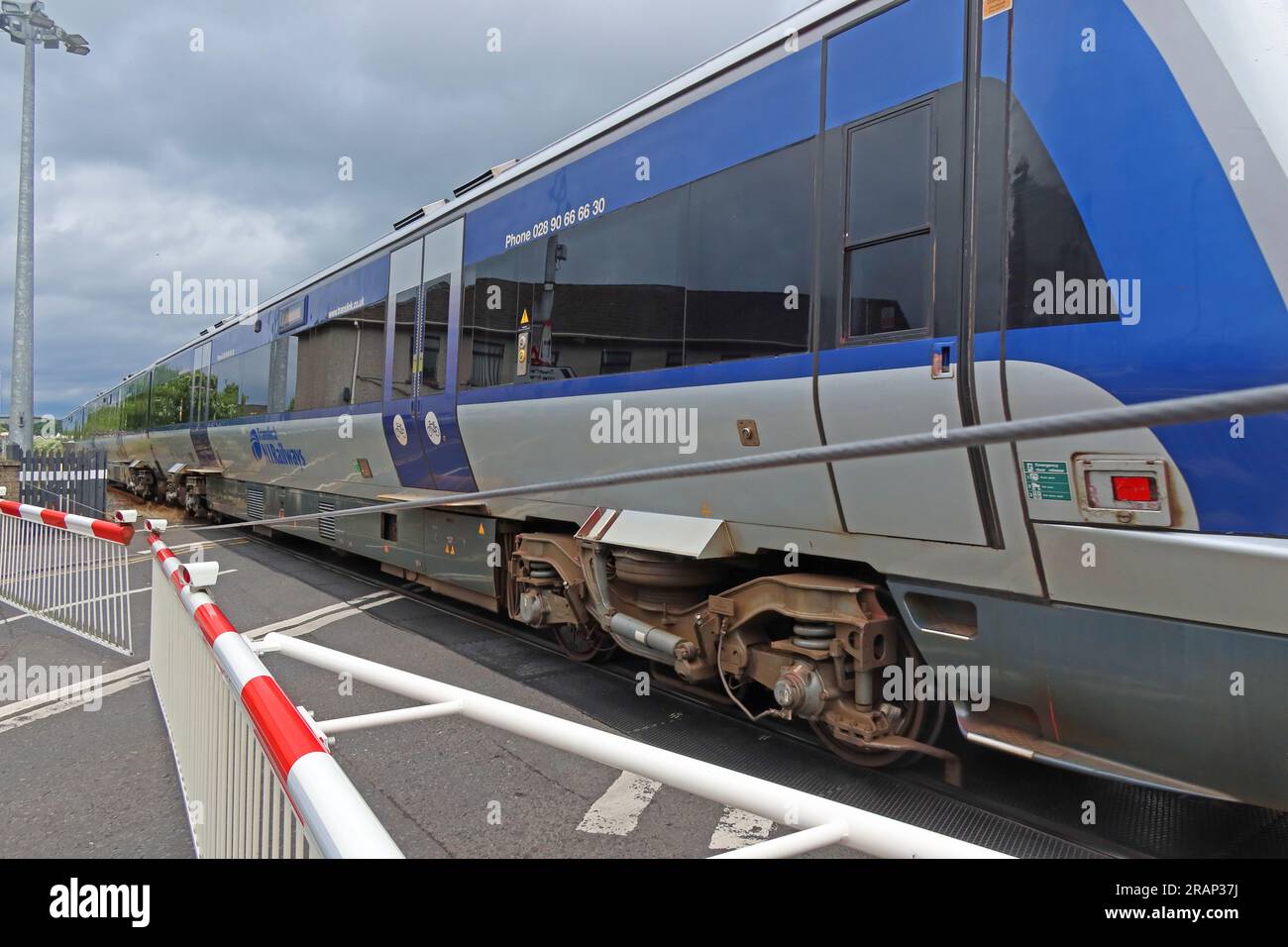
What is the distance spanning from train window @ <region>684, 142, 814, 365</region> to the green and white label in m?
1.19

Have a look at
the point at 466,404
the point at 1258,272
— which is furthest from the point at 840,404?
the point at 466,404

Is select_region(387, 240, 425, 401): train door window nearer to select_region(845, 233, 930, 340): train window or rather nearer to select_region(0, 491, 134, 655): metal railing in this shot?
select_region(0, 491, 134, 655): metal railing

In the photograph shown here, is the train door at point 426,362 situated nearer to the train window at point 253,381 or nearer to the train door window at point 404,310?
the train door window at point 404,310

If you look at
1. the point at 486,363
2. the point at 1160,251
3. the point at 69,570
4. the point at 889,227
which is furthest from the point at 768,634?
the point at 69,570

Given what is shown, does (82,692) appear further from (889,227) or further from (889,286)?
(889,227)

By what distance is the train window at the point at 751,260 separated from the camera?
390cm

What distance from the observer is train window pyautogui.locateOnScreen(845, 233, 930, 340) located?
339cm

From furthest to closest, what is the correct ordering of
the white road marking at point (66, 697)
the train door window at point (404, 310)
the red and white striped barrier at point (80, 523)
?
1. the train door window at point (404, 310)
2. the red and white striped barrier at point (80, 523)
3. the white road marking at point (66, 697)

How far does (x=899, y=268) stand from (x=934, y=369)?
1.61ft

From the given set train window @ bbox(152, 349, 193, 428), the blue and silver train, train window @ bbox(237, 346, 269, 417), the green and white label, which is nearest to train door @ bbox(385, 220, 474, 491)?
the blue and silver train

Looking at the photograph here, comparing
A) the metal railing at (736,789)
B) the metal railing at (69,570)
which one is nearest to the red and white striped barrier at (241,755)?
the metal railing at (736,789)

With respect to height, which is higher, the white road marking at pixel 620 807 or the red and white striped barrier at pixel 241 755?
the red and white striped barrier at pixel 241 755

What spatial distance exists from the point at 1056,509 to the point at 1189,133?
51.4 inches

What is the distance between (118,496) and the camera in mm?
25188
